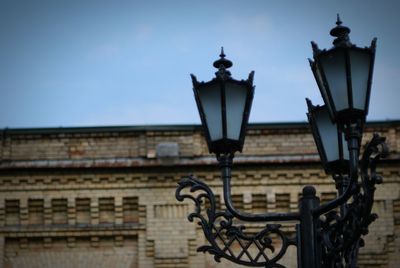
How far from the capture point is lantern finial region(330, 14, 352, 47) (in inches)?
264

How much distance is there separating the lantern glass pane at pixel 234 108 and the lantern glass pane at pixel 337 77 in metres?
0.95

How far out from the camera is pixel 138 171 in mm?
16828

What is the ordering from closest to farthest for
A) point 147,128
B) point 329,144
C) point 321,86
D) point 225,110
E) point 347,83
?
point 347,83 → point 321,86 → point 225,110 → point 329,144 → point 147,128

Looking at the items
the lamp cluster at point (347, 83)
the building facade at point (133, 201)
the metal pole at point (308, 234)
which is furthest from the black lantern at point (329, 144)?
the building facade at point (133, 201)

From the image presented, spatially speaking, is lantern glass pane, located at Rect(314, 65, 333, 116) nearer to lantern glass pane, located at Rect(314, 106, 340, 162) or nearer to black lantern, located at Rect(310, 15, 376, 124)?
black lantern, located at Rect(310, 15, 376, 124)

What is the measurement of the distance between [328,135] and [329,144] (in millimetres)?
96

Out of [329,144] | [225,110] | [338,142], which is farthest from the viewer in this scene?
[329,144]

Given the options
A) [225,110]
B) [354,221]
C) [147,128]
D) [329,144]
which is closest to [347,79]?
[354,221]

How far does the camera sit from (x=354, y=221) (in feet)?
21.5

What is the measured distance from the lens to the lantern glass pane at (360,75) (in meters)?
6.51

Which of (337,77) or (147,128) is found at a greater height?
(147,128)

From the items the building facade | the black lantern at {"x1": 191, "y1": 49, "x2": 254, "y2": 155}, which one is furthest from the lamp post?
the building facade

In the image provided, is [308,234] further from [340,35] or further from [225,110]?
[340,35]

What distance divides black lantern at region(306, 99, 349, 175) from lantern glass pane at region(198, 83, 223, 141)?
1.13 metres
